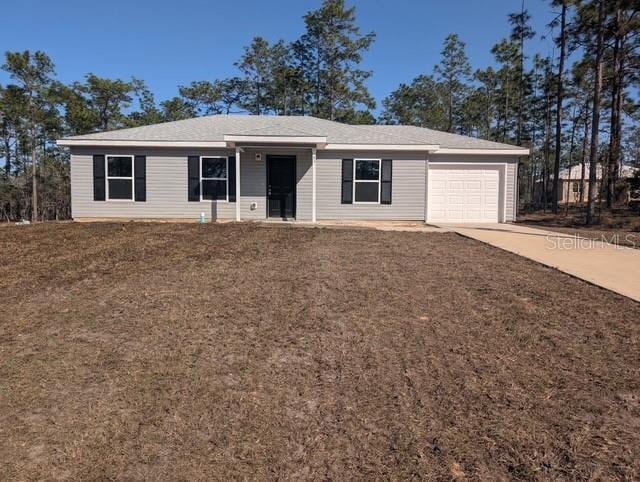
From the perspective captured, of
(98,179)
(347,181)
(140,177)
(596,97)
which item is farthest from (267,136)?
(596,97)

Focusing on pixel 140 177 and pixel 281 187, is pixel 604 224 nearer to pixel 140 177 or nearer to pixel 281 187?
pixel 281 187

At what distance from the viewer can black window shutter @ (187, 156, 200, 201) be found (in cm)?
1436

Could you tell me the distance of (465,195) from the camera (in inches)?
620

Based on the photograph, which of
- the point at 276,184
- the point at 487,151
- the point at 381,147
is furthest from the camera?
the point at 487,151

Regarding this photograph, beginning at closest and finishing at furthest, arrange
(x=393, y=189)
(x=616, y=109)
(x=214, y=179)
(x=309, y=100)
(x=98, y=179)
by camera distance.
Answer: (x=98, y=179) → (x=214, y=179) → (x=393, y=189) → (x=616, y=109) → (x=309, y=100)

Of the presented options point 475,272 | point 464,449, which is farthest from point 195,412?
point 475,272

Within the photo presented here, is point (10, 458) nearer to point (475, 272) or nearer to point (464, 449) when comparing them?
point (464, 449)

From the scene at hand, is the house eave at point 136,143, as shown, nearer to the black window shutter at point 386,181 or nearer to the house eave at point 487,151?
the black window shutter at point 386,181

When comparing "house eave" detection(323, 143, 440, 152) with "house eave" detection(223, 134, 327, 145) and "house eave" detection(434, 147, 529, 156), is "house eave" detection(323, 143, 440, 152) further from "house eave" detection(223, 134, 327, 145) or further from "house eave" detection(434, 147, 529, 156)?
"house eave" detection(434, 147, 529, 156)

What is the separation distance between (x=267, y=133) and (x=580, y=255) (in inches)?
345

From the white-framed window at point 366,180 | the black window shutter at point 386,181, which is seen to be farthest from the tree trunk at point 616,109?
the white-framed window at point 366,180


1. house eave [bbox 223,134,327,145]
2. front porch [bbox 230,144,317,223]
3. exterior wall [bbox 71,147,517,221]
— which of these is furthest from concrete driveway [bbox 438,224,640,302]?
front porch [bbox 230,144,317,223]

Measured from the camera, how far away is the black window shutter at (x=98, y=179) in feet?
47.0

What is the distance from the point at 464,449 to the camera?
2.40 meters
